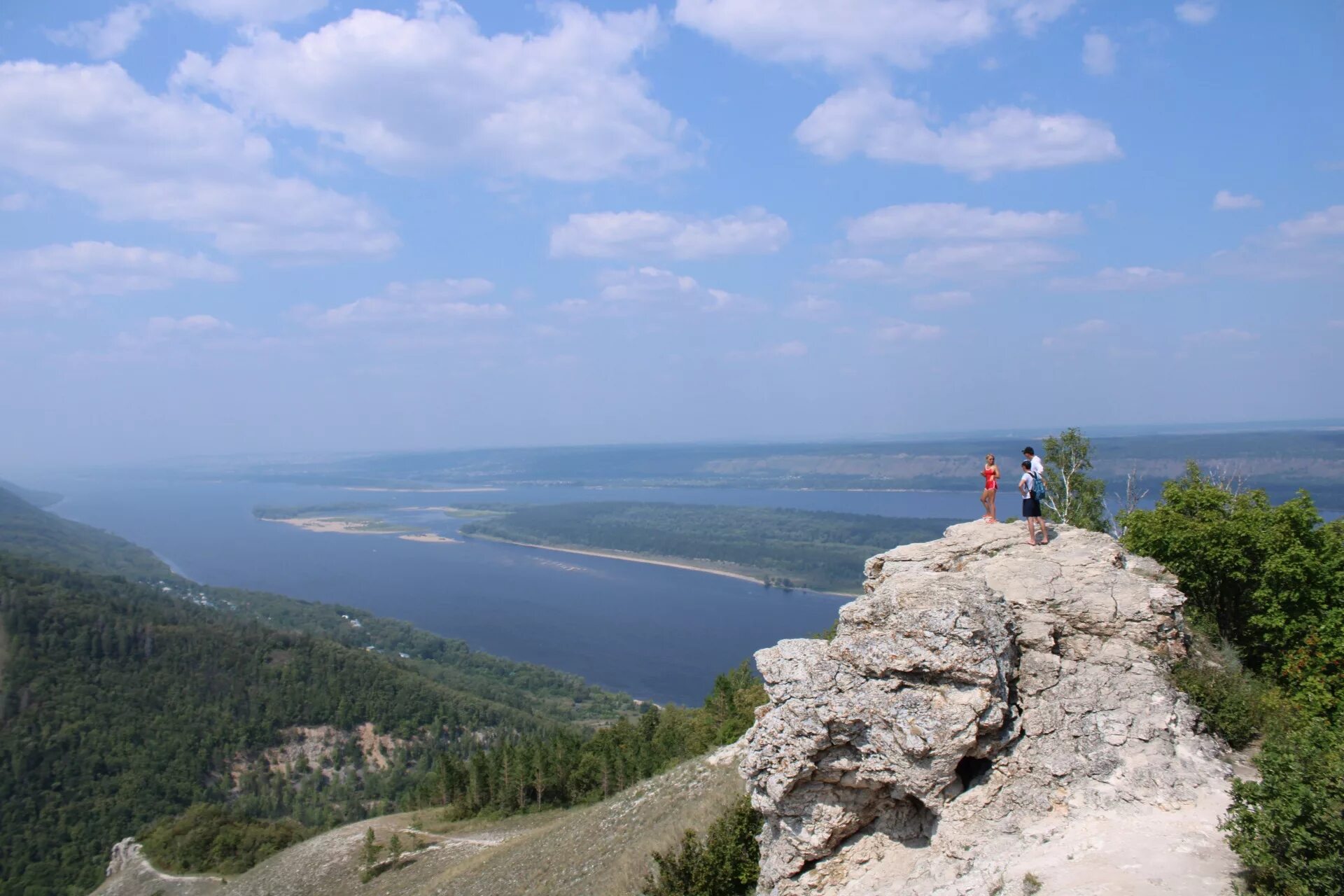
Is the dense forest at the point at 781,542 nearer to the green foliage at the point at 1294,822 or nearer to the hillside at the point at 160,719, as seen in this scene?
the hillside at the point at 160,719

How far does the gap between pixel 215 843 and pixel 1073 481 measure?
49541mm

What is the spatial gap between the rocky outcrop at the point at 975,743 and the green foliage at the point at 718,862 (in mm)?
2072

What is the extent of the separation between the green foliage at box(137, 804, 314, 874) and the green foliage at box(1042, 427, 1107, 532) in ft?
142

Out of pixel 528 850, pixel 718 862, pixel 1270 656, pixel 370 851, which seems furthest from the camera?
pixel 370 851

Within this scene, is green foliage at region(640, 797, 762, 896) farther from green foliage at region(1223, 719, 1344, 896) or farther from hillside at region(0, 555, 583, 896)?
hillside at region(0, 555, 583, 896)

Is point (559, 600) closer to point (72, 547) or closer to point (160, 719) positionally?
point (160, 719)

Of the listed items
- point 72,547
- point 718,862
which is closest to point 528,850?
point 718,862

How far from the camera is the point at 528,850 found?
876 inches

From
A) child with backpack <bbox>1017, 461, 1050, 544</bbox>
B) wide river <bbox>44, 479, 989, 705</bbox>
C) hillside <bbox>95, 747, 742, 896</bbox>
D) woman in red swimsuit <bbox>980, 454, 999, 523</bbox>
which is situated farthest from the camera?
wide river <bbox>44, 479, 989, 705</bbox>

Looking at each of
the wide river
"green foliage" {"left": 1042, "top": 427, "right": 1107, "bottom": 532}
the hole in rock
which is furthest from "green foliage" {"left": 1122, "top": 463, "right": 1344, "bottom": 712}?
the wide river

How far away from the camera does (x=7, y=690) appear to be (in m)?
71.8

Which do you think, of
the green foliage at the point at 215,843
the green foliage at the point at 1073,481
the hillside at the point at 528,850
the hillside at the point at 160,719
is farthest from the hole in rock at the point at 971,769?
the hillside at the point at 160,719

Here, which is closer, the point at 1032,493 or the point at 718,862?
the point at 718,862

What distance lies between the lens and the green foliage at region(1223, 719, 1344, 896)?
22.9ft
